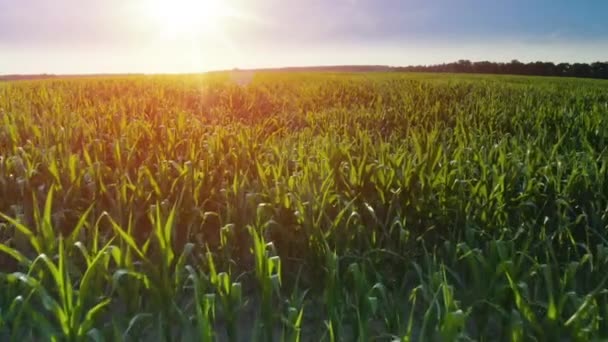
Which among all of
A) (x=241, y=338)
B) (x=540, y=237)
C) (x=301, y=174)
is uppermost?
(x=301, y=174)

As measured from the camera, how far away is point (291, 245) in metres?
3.49

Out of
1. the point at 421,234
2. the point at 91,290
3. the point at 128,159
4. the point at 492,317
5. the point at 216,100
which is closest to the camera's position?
the point at 91,290

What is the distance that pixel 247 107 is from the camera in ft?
33.8

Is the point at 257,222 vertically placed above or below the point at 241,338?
above

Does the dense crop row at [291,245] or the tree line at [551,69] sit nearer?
the dense crop row at [291,245]

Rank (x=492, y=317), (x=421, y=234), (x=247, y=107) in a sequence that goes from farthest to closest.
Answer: (x=247, y=107)
(x=421, y=234)
(x=492, y=317)

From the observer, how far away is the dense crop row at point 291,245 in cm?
256

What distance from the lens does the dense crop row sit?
2564mm

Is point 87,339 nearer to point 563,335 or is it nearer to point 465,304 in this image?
point 465,304

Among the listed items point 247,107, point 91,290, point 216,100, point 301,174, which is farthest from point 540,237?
point 216,100

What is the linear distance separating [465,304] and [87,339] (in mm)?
1678

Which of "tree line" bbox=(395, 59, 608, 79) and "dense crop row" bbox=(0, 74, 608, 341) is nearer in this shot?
"dense crop row" bbox=(0, 74, 608, 341)

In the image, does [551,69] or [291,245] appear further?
[551,69]

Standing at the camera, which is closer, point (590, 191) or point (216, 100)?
point (590, 191)
